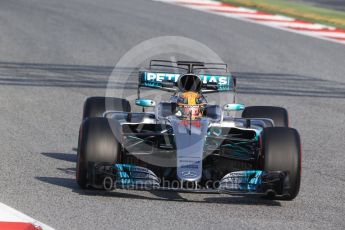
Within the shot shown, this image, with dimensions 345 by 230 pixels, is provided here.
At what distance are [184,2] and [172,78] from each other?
19183mm

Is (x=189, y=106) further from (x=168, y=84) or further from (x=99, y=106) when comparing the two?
(x=99, y=106)

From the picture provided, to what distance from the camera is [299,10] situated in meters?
27.9

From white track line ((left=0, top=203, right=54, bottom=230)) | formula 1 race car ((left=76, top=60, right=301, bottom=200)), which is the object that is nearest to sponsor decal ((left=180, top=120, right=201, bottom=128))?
formula 1 race car ((left=76, top=60, right=301, bottom=200))

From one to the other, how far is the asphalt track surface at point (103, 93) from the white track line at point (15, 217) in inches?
3.9

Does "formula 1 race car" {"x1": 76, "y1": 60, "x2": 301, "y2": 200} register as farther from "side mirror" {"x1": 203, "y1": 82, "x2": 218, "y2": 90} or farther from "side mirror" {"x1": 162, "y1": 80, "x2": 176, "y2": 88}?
"side mirror" {"x1": 203, "y1": 82, "x2": 218, "y2": 90}

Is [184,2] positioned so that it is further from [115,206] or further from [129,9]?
[115,206]

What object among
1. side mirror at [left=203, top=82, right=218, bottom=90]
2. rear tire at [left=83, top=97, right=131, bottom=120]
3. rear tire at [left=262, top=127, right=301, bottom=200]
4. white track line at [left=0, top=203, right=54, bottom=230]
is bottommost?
white track line at [left=0, top=203, right=54, bottom=230]

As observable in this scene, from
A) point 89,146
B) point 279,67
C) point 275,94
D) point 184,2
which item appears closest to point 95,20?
point 184,2

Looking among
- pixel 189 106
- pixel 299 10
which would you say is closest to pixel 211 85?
pixel 189 106

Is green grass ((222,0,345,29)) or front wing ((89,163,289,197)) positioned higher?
green grass ((222,0,345,29))

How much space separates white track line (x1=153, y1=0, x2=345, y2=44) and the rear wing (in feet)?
43.5

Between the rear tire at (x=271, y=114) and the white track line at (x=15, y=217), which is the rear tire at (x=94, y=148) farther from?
the rear tire at (x=271, y=114)

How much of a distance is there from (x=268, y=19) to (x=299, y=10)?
79.0 inches

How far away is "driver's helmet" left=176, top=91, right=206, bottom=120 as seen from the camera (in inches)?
380
